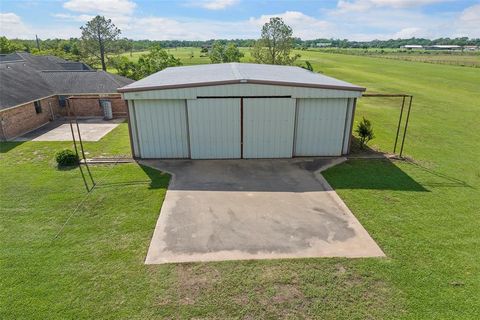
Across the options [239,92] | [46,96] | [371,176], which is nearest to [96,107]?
[46,96]

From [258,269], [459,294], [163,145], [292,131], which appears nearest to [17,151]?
[163,145]

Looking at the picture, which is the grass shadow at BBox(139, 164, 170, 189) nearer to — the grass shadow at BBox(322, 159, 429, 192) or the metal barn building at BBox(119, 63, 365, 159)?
the metal barn building at BBox(119, 63, 365, 159)

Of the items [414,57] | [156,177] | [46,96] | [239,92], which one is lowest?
[156,177]

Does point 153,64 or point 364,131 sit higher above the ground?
point 153,64

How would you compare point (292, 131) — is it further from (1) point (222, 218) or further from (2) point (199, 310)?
(2) point (199, 310)

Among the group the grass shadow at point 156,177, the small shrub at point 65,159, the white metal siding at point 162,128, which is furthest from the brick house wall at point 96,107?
the grass shadow at point 156,177

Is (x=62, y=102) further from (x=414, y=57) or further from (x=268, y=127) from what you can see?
(x=414, y=57)

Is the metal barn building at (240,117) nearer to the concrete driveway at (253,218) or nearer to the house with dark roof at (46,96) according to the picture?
the concrete driveway at (253,218)

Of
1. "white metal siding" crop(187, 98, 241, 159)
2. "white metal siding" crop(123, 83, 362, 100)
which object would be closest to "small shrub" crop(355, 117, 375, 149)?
"white metal siding" crop(123, 83, 362, 100)
